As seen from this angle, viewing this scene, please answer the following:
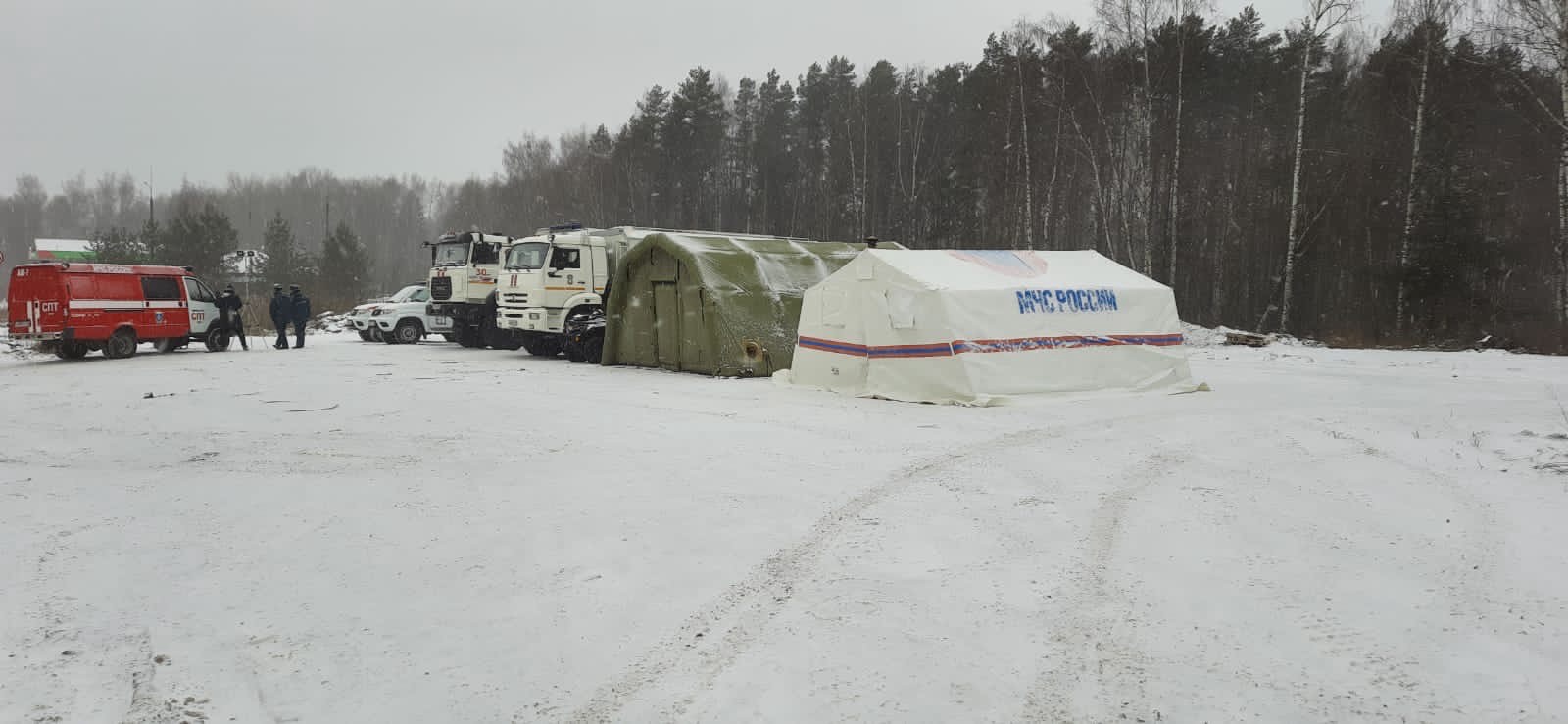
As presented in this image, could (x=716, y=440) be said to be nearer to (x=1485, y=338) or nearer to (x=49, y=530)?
(x=49, y=530)

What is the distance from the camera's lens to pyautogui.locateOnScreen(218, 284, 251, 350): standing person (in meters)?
20.9

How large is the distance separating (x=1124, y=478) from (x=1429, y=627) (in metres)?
2.91

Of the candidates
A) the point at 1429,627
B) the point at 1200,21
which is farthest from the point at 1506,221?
the point at 1429,627

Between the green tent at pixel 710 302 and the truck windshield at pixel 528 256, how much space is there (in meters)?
2.47

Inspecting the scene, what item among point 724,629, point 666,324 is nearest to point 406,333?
point 666,324

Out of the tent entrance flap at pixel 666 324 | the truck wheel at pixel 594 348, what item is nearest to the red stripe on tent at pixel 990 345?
the tent entrance flap at pixel 666 324

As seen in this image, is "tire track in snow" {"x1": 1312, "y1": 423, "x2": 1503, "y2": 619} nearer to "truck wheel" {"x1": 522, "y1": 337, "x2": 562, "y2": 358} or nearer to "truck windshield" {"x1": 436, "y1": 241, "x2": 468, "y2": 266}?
"truck wheel" {"x1": 522, "y1": 337, "x2": 562, "y2": 358}

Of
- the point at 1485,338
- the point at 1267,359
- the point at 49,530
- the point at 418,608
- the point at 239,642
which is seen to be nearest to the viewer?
the point at 239,642

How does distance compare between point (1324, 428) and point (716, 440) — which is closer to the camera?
point (716, 440)

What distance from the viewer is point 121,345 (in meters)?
18.6

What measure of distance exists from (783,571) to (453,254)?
20.6 metres

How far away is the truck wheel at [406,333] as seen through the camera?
25.2 metres

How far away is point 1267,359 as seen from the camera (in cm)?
1780

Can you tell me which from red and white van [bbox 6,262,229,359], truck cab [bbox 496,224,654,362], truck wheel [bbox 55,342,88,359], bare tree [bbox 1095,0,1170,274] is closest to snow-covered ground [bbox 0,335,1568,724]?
truck cab [bbox 496,224,654,362]
